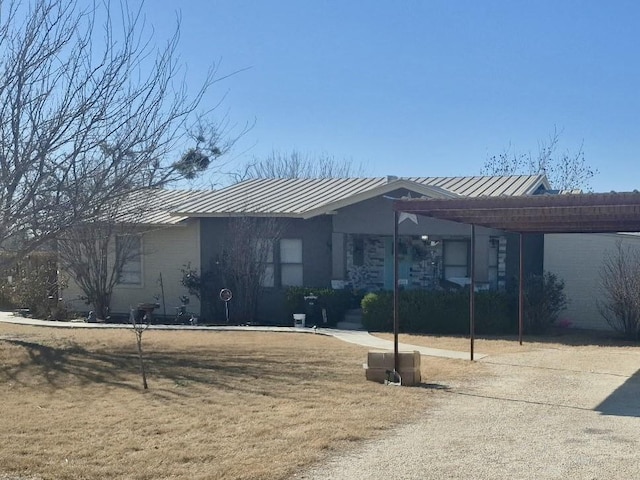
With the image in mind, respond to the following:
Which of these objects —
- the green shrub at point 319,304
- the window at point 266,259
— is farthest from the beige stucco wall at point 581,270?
the window at point 266,259

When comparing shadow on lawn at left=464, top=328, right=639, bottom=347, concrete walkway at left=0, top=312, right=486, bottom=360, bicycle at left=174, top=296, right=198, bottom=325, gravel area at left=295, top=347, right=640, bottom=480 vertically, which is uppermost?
bicycle at left=174, top=296, right=198, bottom=325

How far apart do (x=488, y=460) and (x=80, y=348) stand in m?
9.59

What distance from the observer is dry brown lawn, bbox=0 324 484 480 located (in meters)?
6.60

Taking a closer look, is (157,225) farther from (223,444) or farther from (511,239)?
(223,444)

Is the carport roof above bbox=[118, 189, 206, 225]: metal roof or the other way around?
the other way around

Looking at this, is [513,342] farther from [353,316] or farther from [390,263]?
[390,263]

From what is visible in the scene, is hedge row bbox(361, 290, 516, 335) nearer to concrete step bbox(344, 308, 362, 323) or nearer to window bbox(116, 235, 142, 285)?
concrete step bbox(344, 308, 362, 323)

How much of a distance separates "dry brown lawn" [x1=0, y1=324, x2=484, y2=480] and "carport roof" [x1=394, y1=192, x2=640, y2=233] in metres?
2.43

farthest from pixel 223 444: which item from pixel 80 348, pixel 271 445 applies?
pixel 80 348

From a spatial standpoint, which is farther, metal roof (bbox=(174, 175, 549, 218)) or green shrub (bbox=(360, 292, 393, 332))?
metal roof (bbox=(174, 175, 549, 218))

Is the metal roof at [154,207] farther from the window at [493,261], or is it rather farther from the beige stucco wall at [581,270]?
the beige stucco wall at [581,270]

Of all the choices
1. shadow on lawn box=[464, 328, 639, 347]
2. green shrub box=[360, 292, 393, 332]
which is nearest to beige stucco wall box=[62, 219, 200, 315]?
green shrub box=[360, 292, 393, 332]

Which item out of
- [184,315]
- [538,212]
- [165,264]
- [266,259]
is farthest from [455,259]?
[538,212]

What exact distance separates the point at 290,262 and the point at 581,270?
7.53 meters
